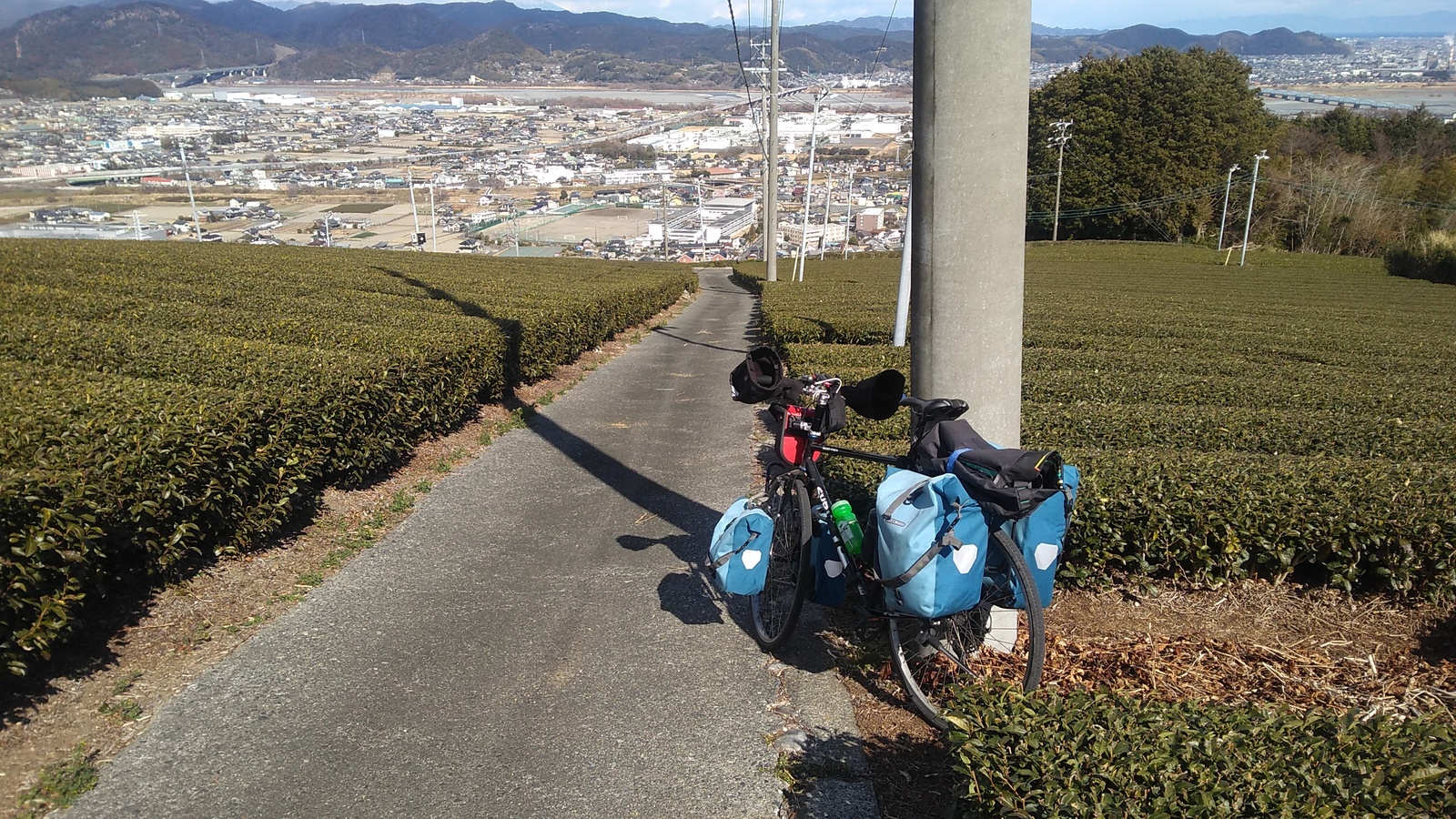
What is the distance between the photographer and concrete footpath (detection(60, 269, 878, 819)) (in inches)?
124

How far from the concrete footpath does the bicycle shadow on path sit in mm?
25

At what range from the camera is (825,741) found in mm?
3492

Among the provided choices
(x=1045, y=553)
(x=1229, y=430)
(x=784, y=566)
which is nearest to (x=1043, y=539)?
(x=1045, y=553)

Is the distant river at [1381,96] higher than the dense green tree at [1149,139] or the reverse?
higher

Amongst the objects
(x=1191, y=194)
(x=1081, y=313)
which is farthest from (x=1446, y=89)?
(x=1081, y=313)

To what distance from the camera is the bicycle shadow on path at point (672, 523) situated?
15.8ft

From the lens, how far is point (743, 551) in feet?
12.8

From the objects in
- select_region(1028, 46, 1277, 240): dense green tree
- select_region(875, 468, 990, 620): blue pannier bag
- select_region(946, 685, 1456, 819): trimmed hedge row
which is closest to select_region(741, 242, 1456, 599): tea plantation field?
select_region(875, 468, 990, 620): blue pannier bag

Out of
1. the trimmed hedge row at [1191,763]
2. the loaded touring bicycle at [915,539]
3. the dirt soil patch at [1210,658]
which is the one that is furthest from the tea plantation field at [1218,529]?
the loaded touring bicycle at [915,539]

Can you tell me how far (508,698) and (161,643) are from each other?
1.79 meters

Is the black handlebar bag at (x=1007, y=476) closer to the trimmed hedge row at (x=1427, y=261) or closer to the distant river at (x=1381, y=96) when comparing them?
the trimmed hedge row at (x=1427, y=261)

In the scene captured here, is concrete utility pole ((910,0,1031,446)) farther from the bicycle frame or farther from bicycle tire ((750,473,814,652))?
bicycle tire ((750,473,814,652))

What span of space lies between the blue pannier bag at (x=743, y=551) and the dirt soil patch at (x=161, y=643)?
2423 mm

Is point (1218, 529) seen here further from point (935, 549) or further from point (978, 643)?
point (935, 549)
